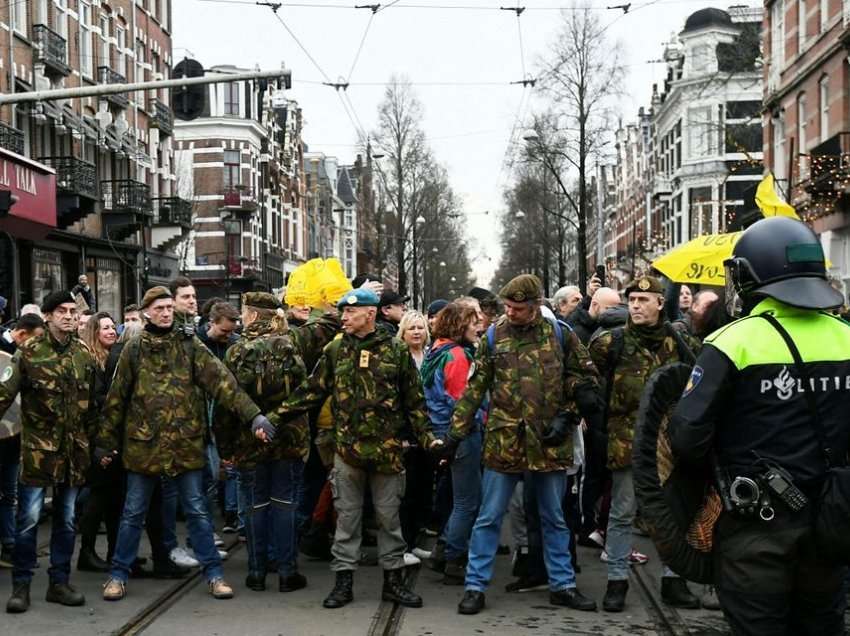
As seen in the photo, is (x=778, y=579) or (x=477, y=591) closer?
(x=778, y=579)

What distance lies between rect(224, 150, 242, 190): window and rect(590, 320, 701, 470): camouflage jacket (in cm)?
4996

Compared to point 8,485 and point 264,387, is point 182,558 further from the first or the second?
point 264,387

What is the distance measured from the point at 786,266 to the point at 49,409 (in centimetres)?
461

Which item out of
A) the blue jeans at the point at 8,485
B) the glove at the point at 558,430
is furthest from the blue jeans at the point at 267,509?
the glove at the point at 558,430

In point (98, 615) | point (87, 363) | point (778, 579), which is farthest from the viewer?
point (87, 363)

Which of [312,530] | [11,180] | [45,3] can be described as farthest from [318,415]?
[45,3]

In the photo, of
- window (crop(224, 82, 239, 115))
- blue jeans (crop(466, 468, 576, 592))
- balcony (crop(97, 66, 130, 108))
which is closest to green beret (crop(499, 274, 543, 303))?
blue jeans (crop(466, 468, 576, 592))

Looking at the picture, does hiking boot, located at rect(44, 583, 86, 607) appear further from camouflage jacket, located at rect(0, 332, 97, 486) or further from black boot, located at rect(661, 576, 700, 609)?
black boot, located at rect(661, 576, 700, 609)

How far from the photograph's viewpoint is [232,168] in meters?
55.2

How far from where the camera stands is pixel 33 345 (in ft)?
21.2

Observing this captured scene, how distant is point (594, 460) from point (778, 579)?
4789 mm

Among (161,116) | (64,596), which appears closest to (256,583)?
(64,596)

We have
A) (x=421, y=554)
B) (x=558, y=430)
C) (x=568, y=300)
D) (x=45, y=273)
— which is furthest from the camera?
(x=45, y=273)

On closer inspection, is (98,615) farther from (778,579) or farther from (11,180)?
(11,180)
